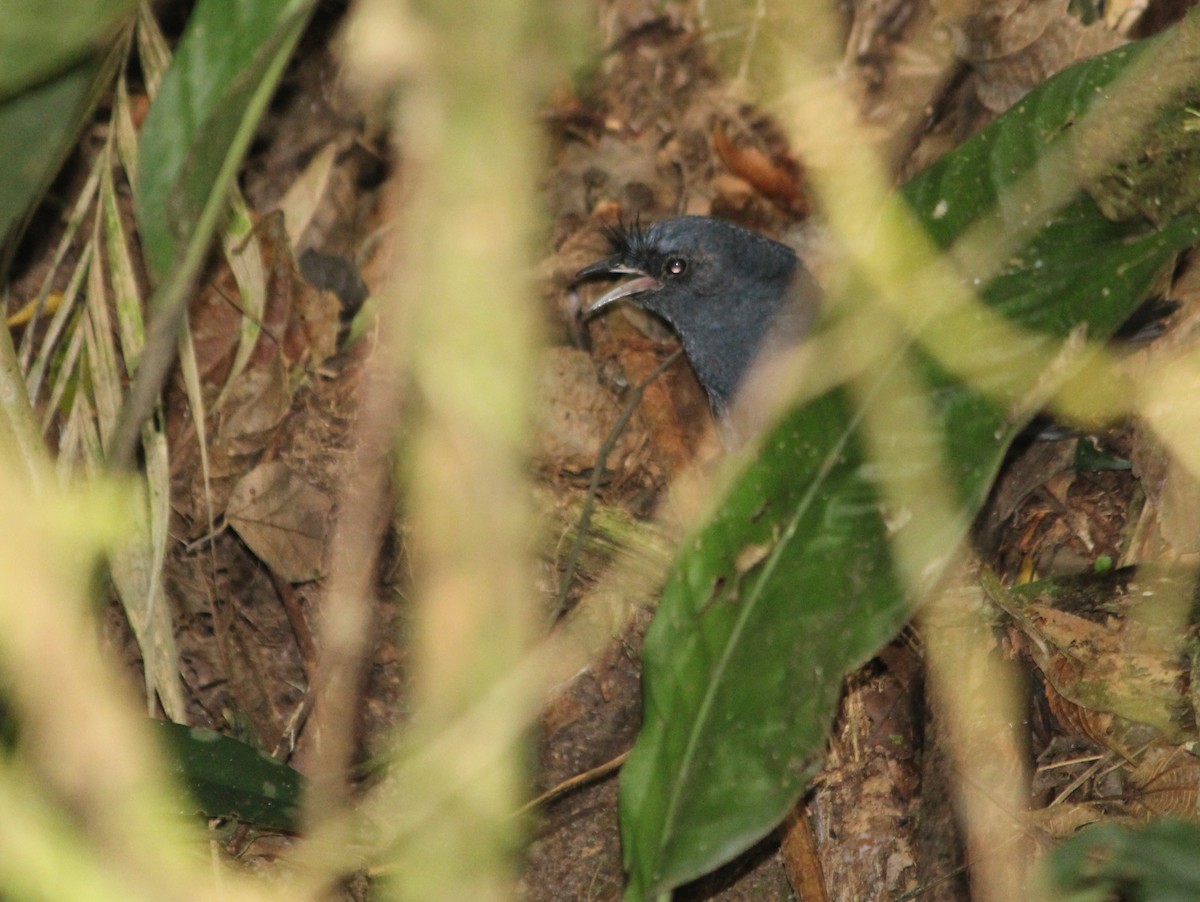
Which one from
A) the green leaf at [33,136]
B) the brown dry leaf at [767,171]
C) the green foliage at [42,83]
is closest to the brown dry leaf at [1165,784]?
the brown dry leaf at [767,171]

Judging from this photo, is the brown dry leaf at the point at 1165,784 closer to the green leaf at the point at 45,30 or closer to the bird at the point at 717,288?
the bird at the point at 717,288

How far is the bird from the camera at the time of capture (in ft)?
15.4

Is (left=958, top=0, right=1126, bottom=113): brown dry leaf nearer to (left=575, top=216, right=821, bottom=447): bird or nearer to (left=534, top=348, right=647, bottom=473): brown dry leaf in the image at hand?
(left=575, top=216, right=821, bottom=447): bird

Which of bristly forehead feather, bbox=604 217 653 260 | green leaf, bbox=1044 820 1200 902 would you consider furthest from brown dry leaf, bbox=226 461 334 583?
green leaf, bbox=1044 820 1200 902

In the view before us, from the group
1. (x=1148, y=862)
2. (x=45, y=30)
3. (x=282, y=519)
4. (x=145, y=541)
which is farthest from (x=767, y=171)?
(x=1148, y=862)

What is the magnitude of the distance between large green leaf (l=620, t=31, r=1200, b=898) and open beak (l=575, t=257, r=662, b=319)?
2.39 metres

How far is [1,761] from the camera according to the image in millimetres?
2271

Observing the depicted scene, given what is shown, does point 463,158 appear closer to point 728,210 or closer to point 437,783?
point 437,783

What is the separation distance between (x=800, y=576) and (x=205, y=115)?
1311 millimetres

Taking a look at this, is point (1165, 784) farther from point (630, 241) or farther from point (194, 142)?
point (630, 241)

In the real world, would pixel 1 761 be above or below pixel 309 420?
above

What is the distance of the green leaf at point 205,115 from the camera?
1985 millimetres

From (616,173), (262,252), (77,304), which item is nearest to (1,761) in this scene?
(77,304)

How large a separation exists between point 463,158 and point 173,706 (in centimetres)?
253
